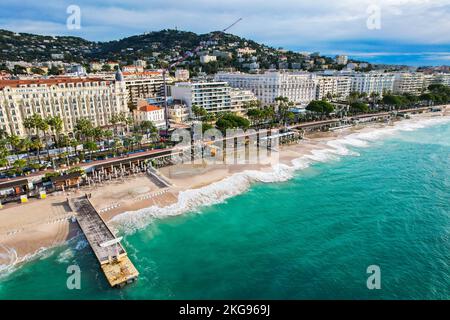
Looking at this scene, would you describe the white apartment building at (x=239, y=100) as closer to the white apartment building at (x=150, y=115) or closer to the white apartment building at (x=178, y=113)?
the white apartment building at (x=178, y=113)

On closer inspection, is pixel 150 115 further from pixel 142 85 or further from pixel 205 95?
pixel 142 85

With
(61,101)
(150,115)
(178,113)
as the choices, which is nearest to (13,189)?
(61,101)

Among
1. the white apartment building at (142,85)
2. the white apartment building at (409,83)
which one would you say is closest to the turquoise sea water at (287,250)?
the white apartment building at (142,85)

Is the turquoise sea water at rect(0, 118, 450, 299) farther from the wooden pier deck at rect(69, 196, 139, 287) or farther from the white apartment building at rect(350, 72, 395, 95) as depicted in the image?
the white apartment building at rect(350, 72, 395, 95)
